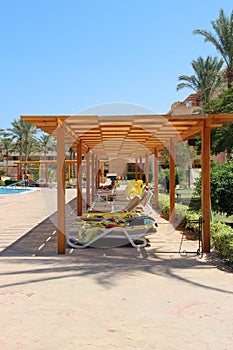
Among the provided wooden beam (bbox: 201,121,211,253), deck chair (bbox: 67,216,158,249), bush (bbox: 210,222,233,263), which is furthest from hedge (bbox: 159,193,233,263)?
deck chair (bbox: 67,216,158,249)

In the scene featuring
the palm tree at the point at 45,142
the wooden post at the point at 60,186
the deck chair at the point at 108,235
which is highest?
the palm tree at the point at 45,142

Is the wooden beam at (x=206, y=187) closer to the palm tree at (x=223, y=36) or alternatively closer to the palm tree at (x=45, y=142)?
the palm tree at (x=223, y=36)

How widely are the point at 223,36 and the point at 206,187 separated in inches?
630

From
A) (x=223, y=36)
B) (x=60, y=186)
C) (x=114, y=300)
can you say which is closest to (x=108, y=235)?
(x=60, y=186)

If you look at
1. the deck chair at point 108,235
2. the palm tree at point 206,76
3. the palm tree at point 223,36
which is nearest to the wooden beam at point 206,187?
the deck chair at point 108,235

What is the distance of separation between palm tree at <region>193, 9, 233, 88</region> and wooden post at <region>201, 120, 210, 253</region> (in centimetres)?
1430

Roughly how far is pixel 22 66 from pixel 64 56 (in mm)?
2090

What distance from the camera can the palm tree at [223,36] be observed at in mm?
20344

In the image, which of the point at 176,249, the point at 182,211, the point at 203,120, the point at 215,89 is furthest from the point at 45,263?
the point at 215,89

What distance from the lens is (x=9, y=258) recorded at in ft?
21.8

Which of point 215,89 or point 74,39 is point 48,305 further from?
point 215,89

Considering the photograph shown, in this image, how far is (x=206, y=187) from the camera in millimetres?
7227

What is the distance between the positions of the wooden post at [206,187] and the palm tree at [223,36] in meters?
14.3

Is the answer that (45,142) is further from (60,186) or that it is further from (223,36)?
(60,186)
